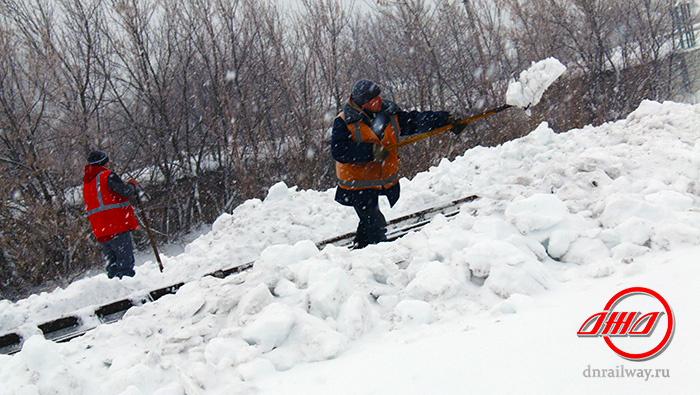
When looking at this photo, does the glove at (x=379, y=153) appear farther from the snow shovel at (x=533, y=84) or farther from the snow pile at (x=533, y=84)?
the snow pile at (x=533, y=84)

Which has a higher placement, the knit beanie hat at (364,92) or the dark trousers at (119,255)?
the knit beanie hat at (364,92)

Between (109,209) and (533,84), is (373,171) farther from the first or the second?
(109,209)

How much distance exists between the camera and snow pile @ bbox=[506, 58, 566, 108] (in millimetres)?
4836

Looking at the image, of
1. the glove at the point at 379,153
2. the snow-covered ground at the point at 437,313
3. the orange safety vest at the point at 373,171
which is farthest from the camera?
the orange safety vest at the point at 373,171

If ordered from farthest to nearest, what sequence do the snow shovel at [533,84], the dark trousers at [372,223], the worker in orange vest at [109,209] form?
the worker in orange vest at [109,209]
the snow shovel at [533,84]
the dark trousers at [372,223]

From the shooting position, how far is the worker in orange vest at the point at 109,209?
5637mm

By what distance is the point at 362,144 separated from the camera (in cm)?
431

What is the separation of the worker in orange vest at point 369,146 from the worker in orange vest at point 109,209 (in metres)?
2.90

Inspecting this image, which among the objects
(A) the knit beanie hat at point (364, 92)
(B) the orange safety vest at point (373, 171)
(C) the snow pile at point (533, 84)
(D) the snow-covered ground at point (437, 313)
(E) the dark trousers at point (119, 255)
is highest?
(A) the knit beanie hat at point (364, 92)

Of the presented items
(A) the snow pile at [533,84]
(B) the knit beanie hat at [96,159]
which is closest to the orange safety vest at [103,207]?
(B) the knit beanie hat at [96,159]

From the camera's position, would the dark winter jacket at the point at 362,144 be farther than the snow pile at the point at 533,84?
No

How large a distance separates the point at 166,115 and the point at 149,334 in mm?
11724

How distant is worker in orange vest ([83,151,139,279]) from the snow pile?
4.65m

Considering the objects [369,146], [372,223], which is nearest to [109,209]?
[372,223]
